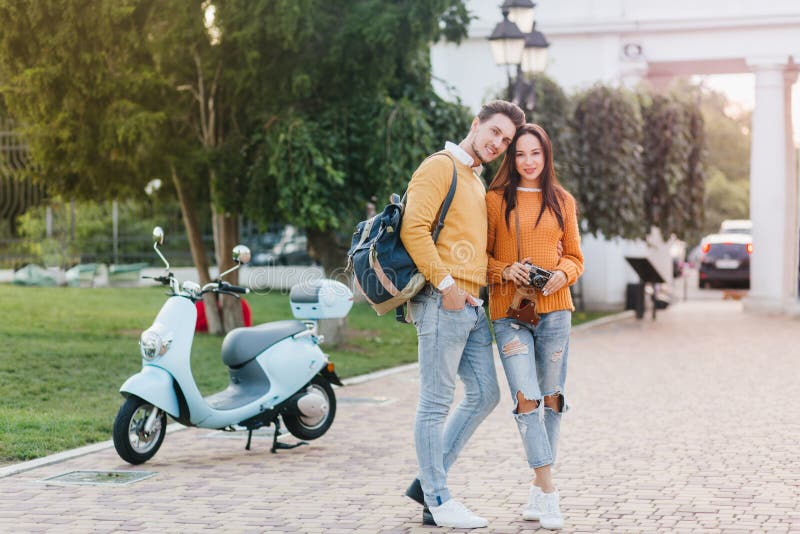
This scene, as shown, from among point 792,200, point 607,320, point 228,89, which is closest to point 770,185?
point 792,200

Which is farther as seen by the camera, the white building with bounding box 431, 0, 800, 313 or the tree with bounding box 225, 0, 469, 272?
the white building with bounding box 431, 0, 800, 313

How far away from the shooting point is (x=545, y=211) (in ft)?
19.9

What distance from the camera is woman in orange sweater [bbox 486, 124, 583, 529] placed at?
19.6 feet

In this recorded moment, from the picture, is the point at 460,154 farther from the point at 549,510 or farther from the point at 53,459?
the point at 53,459

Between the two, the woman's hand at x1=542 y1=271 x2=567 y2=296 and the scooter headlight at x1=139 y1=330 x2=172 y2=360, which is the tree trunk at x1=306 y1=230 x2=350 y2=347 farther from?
the woman's hand at x1=542 y1=271 x2=567 y2=296

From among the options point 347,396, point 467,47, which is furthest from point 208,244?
point 347,396

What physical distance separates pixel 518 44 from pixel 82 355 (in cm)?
626

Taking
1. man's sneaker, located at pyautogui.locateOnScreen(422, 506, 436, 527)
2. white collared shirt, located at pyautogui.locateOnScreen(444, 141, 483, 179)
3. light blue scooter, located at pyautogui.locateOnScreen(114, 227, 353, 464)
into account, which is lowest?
man's sneaker, located at pyautogui.locateOnScreen(422, 506, 436, 527)

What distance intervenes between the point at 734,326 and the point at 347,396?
38.1 feet

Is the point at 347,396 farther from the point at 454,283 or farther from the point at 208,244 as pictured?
the point at 208,244

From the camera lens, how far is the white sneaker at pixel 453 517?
5.94 meters

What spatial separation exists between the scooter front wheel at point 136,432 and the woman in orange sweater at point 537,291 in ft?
8.66

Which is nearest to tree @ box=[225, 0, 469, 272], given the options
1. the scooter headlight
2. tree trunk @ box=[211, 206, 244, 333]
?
tree trunk @ box=[211, 206, 244, 333]

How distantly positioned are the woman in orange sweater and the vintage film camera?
0.05ft
